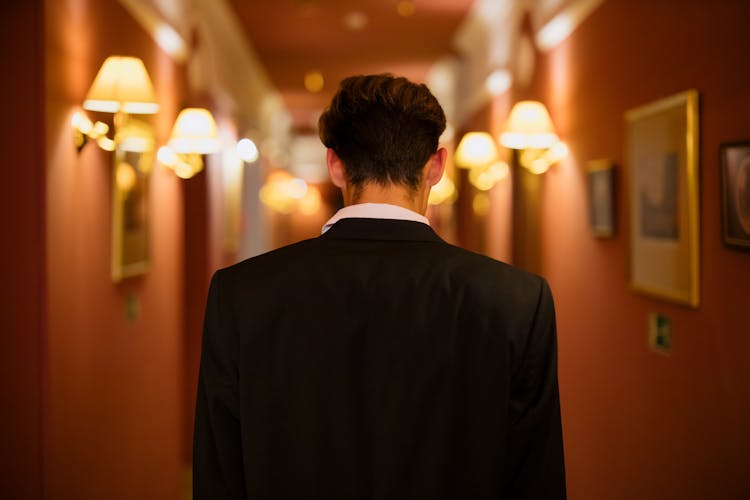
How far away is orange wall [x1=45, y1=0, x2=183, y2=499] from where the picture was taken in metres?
2.74

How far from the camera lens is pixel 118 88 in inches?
120

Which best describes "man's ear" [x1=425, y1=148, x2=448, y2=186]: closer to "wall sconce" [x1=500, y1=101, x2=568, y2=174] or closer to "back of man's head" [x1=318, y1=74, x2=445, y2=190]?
"back of man's head" [x1=318, y1=74, x2=445, y2=190]

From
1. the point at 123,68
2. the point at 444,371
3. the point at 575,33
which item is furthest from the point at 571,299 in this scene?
the point at 444,371

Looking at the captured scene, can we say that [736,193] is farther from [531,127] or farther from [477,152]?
[477,152]

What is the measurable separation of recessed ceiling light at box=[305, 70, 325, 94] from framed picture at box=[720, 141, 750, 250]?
835cm

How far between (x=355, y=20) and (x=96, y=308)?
476 centimetres

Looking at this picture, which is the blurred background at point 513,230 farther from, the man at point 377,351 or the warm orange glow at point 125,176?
the man at point 377,351

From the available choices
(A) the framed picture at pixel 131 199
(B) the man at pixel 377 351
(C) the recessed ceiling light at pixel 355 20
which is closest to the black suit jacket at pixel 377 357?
(B) the man at pixel 377 351

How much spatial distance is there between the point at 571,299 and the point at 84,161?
8.60 ft

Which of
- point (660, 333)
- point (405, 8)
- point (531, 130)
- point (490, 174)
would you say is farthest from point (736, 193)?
point (405, 8)

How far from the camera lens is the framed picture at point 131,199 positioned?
11.7 ft

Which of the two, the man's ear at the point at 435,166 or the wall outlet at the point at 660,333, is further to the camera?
the wall outlet at the point at 660,333

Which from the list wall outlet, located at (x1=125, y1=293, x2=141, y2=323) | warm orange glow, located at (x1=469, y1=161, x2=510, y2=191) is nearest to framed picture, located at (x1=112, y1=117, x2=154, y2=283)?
wall outlet, located at (x1=125, y1=293, x2=141, y2=323)

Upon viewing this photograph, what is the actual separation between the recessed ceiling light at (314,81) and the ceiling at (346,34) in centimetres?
9
